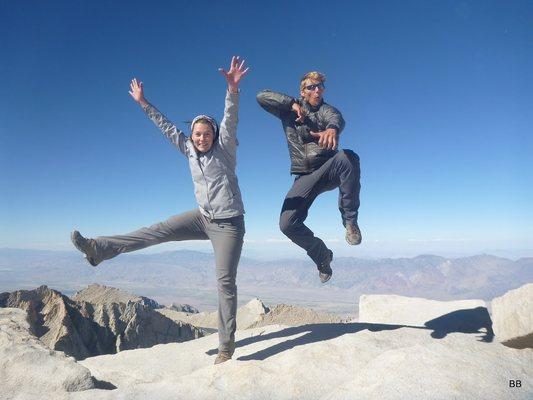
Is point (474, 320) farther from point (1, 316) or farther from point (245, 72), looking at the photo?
point (1, 316)

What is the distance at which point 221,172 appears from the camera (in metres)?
5.77

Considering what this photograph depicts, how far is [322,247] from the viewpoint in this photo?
25.4 feet

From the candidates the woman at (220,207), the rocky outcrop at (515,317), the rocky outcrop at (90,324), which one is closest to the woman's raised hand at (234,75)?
the woman at (220,207)

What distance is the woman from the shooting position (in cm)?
567

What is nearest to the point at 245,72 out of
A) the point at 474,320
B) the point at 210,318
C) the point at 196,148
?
the point at 196,148

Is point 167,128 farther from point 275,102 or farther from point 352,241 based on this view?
point 352,241

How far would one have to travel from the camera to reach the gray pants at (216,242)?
18.5 ft

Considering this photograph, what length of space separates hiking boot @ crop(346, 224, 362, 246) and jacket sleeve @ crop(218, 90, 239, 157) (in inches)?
104

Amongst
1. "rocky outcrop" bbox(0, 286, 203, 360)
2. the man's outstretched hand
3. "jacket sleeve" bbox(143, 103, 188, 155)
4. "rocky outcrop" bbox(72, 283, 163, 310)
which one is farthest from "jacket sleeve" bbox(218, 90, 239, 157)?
"rocky outcrop" bbox(72, 283, 163, 310)

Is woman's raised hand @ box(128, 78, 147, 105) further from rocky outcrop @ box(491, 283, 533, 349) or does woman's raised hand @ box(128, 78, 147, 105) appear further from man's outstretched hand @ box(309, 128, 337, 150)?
rocky outcrop @ box(491, 283, 533, 349)

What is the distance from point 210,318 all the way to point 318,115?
106 ft

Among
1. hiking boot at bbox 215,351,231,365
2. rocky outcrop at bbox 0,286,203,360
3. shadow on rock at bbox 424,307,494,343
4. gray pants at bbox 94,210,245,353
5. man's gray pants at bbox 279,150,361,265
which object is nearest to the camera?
hiking boot at bbox 215,351,231,365

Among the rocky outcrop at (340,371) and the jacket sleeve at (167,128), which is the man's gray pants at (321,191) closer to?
the rocky outcrop at (340,371)

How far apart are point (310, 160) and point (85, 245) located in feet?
13.6
